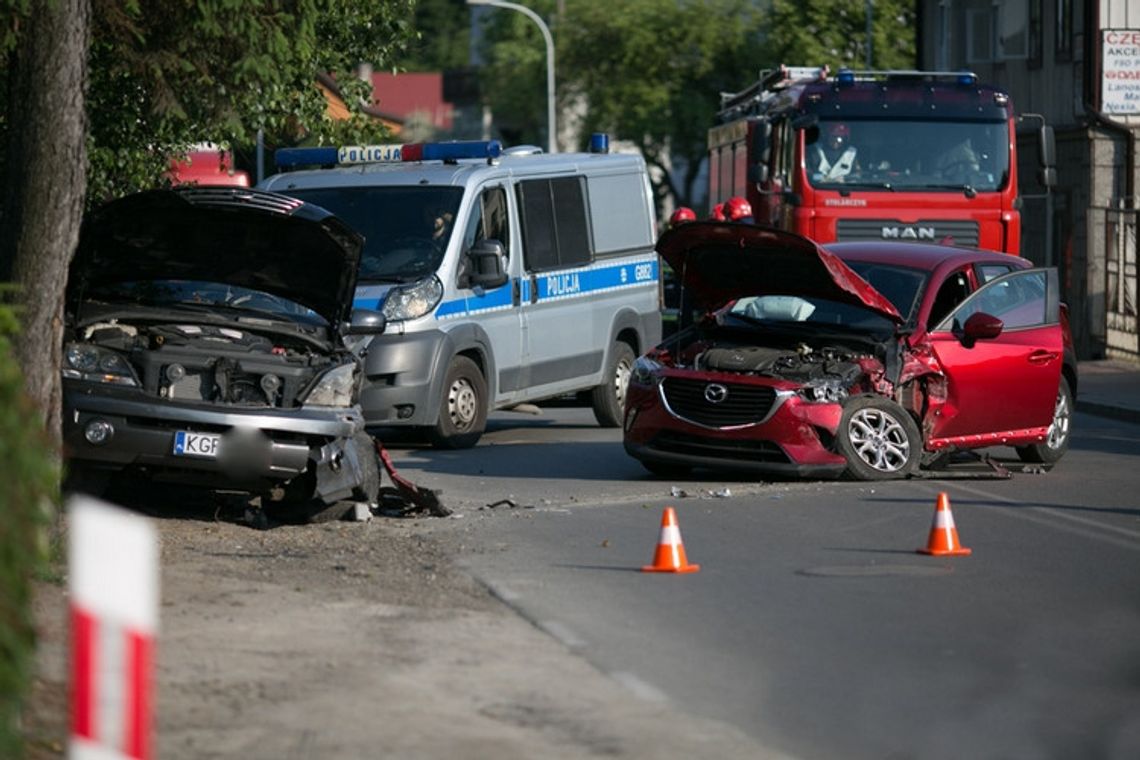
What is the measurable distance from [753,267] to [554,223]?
372cm

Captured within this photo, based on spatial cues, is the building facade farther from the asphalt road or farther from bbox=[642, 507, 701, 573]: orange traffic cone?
bbox=[642, 507, 701, 573]: orange traffic cone

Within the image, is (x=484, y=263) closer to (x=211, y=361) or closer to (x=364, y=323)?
(x=364, y=323)

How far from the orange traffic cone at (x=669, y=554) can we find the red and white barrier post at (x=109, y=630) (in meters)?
6.46

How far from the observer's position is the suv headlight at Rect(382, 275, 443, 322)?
55.4 ft

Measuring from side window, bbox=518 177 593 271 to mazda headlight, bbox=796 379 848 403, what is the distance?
14.6 feet

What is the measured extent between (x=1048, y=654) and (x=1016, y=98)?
30.2 m

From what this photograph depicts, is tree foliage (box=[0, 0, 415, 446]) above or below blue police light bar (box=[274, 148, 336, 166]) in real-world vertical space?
above

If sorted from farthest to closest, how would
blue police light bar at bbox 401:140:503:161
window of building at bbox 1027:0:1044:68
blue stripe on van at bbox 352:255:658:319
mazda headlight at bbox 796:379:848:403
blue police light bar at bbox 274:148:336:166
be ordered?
window of building at bbox 1027:0:1044:68 → blue police light bar at bbox 274:148:336:166 → blue police light bar at bbox 401:140:503:161 → blue stripe on van at bbox 352:255:658:319 → mazda headlight at bbox 796:379:848:403

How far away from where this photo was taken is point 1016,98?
37750 millimetres

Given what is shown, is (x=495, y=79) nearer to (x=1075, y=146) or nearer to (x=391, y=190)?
(x=1075, y=146)

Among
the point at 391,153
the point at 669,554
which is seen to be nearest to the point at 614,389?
the point at 391,153

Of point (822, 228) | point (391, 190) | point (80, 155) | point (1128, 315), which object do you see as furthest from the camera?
point (1128, 315)

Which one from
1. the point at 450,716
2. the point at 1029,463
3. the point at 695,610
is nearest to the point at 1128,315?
the point at 1029,463

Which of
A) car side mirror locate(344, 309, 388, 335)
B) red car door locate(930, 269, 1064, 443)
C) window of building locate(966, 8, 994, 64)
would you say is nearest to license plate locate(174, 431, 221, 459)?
car side mirror locate(344, 309, 388, 335)
